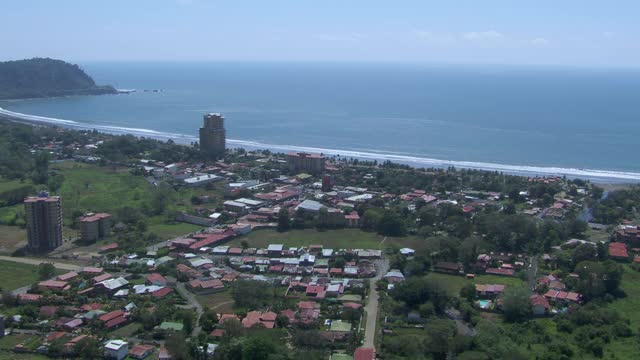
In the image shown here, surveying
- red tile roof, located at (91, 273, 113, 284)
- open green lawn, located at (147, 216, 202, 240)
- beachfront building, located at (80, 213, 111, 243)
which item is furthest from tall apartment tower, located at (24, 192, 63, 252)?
red tile roof, located at (91, 273, 113, 284)

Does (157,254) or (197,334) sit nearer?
(197,334)

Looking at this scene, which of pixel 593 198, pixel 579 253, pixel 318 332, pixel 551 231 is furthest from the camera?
pixel 593 198

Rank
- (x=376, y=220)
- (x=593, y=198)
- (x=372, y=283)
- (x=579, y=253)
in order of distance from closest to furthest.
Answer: (x=372, y=283)
(x=579, y=253)
(x=376, y=220)
(x=593, y=198)

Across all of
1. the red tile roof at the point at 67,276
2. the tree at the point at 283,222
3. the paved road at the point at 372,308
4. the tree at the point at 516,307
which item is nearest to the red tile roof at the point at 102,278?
the red tile roof at the point at 67,276

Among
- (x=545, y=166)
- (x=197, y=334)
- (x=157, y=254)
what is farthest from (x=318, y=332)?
(x=545, y=166)

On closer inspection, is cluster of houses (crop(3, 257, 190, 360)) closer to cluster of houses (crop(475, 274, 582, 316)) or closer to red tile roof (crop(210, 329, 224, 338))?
red tile roof (crop(210, 329, 224, 338))

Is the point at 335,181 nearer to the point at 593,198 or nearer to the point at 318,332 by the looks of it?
the point at 593,198
